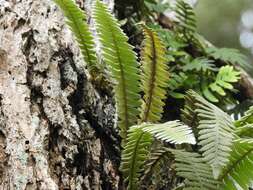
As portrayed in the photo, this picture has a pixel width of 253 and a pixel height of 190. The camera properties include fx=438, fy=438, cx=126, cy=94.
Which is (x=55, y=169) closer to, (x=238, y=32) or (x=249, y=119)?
(x=249, y=119)

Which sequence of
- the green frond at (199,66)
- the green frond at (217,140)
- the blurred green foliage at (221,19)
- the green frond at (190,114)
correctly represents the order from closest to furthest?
1. the green frond at (217,140)
2. the green frond at (190,114)
3. the green frond at (199,66)
4. the blurred green foliage at (221,19)

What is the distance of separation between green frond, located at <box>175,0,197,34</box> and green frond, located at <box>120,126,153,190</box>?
1.46 m

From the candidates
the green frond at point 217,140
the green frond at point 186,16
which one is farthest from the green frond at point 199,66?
the green frond at point 217,140

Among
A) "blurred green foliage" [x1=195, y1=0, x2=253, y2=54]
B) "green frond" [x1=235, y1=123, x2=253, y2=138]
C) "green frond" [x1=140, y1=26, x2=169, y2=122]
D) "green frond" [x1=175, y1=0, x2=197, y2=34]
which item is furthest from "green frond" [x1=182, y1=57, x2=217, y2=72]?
"blurred green foliage" [x1=195, y1=0, x2=253, y2=54]

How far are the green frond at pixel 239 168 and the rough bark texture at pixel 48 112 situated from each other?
0.38 m

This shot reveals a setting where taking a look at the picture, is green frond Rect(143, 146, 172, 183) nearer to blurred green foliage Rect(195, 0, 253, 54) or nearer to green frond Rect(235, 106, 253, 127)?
green frond Rect(235, 106, 253, 127)

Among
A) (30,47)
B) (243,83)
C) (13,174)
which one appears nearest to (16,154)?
(13,174)

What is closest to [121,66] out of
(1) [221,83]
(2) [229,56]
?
(1) [221,83]

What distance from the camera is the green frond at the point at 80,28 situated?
1.51 m

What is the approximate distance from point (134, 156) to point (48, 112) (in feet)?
1.02

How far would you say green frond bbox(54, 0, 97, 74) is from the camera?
4.94ft

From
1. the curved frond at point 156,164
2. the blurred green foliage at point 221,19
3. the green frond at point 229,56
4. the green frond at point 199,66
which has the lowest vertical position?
the curved frond at point 156,164

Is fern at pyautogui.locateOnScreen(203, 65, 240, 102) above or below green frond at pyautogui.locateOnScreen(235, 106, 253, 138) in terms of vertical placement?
above

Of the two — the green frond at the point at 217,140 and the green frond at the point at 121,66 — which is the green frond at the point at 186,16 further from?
the green frond at the point at 217,140
